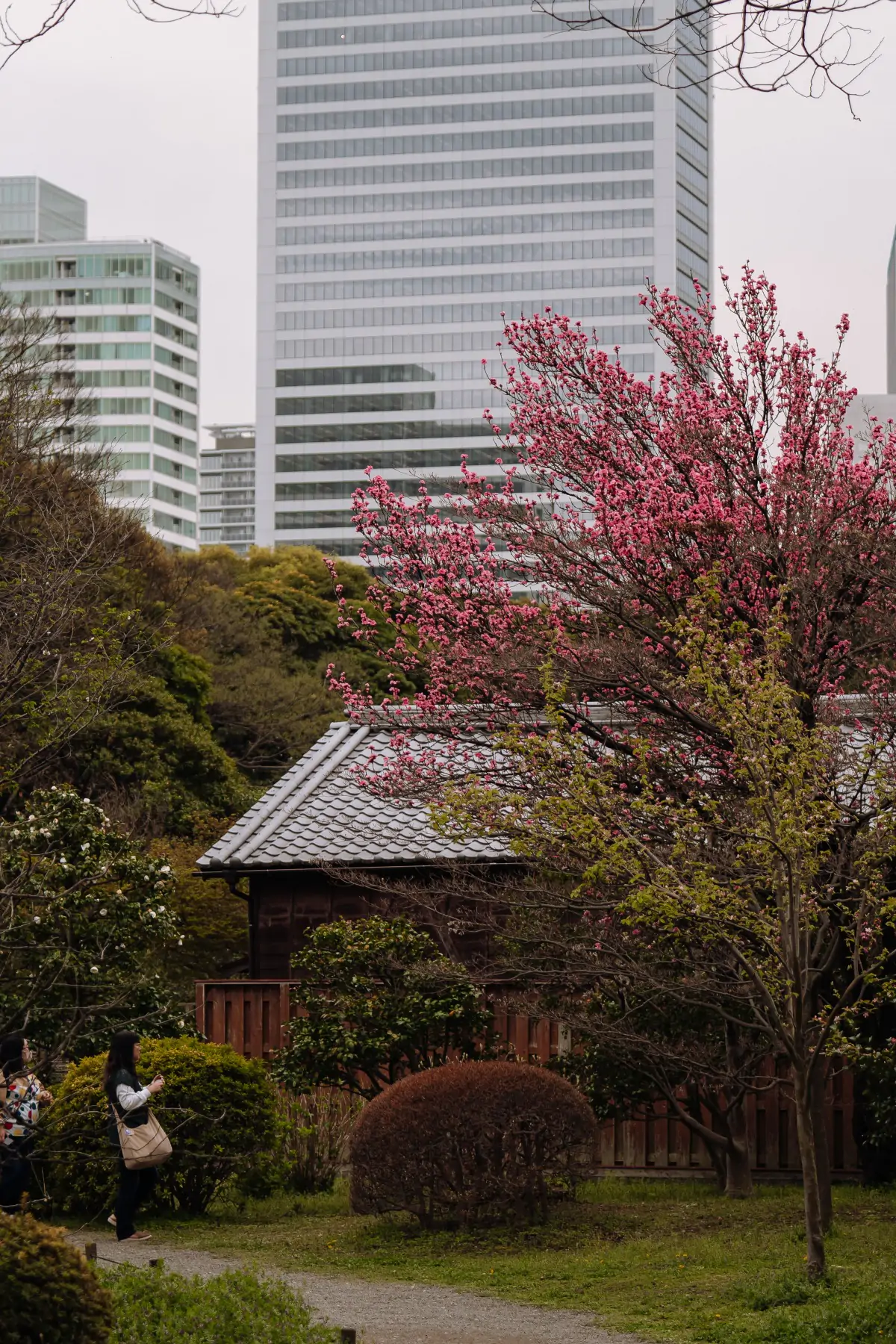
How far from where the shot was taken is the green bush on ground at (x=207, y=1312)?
7016 mm

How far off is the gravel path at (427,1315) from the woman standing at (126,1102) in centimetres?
50

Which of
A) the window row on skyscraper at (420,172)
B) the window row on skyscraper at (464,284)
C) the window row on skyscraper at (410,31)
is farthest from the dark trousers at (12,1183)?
the window row on skyscraper at (410,31)

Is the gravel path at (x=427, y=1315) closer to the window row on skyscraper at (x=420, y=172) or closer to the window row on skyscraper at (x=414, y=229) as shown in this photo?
the window row on skyscraper at (x=414, y=229)

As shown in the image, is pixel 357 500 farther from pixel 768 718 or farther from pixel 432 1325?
pixel 432 1325

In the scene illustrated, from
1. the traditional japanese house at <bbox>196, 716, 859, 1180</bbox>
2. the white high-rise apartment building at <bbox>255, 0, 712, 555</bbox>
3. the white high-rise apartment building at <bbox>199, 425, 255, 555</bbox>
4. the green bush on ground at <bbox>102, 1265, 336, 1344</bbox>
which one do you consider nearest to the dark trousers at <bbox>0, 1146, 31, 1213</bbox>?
the green bush on ground at <bbox>102, 1265, 336, 1344</bbox>

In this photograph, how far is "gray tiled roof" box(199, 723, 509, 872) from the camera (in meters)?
15.9

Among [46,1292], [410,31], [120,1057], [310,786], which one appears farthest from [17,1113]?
[410,31]

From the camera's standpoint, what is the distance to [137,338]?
116875mm

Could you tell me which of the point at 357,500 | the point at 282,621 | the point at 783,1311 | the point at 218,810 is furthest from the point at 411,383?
the point at 783,1311

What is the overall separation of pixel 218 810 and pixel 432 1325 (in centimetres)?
2148

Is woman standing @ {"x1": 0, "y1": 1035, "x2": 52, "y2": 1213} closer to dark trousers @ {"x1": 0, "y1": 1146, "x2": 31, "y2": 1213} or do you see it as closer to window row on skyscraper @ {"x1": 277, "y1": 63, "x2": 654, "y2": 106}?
dark trousers @ {"x1": 0, "y1": 1146, "x2": 31, "y2": 1213}

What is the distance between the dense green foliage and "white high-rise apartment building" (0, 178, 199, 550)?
10451cm

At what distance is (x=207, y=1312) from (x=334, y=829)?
9.54 metres

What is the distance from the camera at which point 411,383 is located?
112 metres
